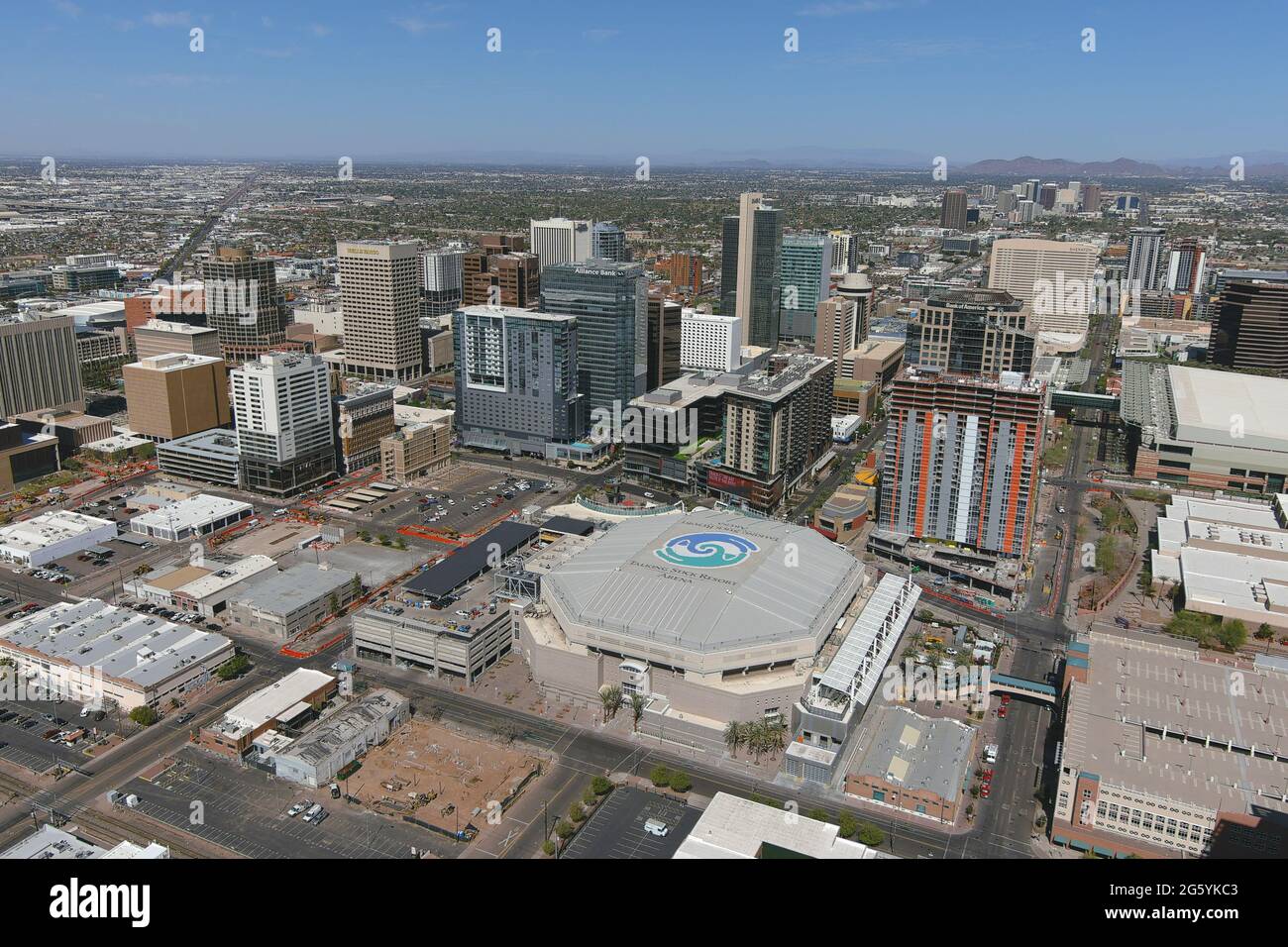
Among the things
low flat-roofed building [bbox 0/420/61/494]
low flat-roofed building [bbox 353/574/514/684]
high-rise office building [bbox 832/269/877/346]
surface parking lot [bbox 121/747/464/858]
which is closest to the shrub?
surface parking lot [bbox 121/747/464/858]

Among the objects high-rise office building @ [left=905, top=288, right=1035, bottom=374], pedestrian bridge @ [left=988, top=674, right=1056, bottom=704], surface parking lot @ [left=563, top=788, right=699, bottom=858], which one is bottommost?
surface parking lot @ [left=563, top=788, right=699, bottom=858]

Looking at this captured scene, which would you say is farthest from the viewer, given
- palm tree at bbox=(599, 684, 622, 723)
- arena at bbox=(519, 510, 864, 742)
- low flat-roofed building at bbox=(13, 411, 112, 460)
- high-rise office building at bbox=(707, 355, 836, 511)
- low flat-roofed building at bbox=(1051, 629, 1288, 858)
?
low flat-roofed building at bbox=(13, 411, 112, 460)

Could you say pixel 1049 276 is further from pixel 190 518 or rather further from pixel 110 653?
pixel 110 653

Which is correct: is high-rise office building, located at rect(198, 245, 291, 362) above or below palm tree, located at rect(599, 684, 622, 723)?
above

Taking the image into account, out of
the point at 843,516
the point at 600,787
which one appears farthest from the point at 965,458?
the point at 600,787

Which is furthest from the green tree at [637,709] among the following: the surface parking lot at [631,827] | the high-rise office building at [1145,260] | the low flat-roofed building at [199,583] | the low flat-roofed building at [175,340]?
the high-rise office building at [1145,260]

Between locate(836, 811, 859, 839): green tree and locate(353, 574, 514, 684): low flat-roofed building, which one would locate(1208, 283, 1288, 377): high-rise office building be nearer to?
locate(836, 811, 859, 839): green tree

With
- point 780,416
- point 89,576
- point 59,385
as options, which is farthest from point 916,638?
point 59,385
